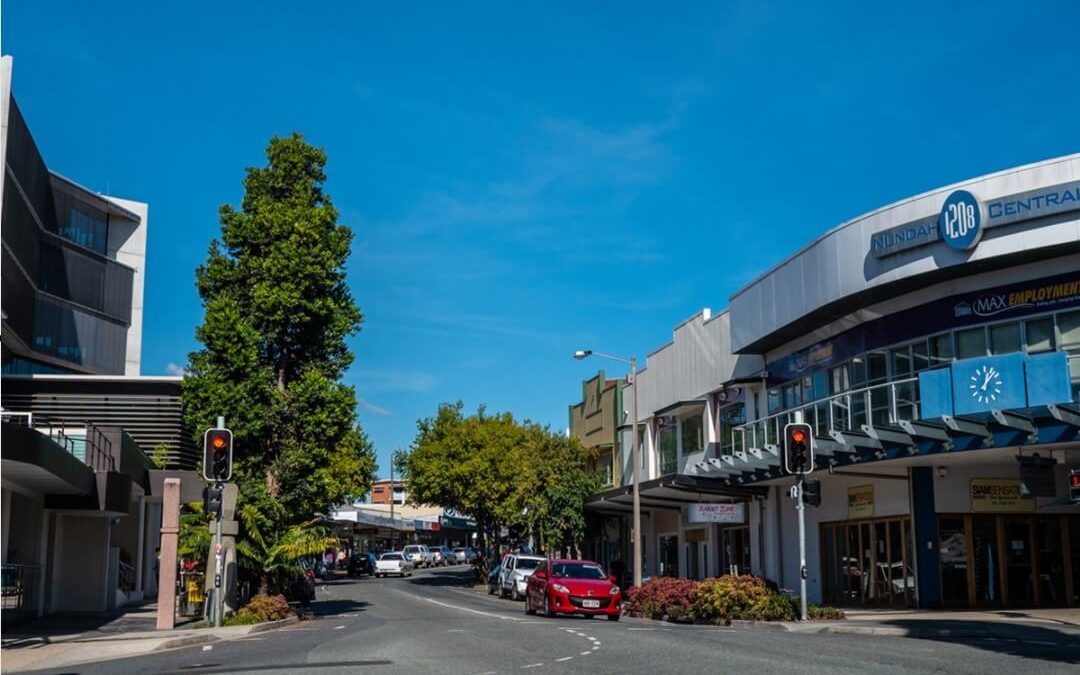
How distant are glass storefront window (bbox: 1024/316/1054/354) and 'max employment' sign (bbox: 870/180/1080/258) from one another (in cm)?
235

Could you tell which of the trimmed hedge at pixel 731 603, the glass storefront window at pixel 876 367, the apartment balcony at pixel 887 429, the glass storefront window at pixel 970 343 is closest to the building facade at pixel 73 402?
the trimmed hedge at pixel 731 603

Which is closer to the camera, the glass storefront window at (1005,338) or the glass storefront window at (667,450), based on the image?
the glass storefront window at (1005,338)

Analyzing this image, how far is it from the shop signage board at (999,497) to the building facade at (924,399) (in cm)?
4

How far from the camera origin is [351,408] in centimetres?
3409

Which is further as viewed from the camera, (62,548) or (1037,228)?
(62,548)

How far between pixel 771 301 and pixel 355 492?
34.8 m

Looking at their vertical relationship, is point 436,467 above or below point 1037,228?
below

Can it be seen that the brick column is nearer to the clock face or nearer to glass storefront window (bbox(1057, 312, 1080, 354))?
the clock face

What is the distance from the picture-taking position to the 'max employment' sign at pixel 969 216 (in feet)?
87.8

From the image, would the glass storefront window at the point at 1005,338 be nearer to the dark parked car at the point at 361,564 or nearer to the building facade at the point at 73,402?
the building facade at the point at 73,402

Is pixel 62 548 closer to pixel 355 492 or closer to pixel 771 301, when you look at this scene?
pixel 771 301

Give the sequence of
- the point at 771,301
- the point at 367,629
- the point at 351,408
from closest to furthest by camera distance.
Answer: the point at 367,629 → the point at 351,408 → the point at 771,301

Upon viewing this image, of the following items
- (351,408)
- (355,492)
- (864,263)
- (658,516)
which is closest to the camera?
(864,263)

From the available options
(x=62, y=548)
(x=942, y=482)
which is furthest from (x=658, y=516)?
(x=62, y=548)
